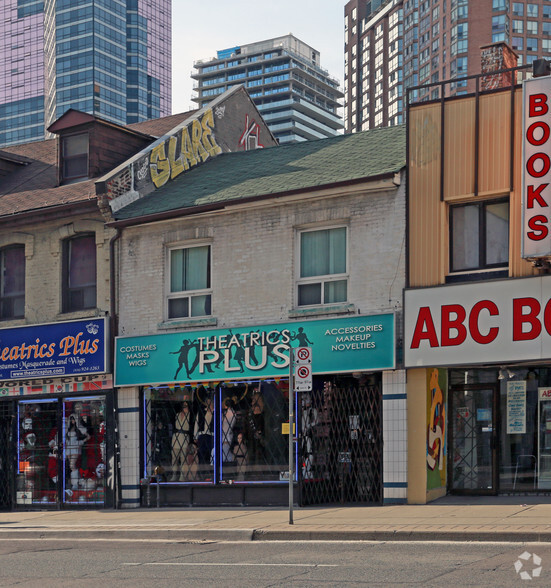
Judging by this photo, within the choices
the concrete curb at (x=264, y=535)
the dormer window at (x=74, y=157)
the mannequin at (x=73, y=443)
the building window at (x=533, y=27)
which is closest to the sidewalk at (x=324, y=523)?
the concrete curb at (x=264, y=535)

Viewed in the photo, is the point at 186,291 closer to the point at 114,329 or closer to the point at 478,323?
the point at 114,329

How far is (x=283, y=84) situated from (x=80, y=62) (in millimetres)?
42804

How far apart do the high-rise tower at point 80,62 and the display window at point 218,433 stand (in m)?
143

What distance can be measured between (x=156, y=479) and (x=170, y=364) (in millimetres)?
2602

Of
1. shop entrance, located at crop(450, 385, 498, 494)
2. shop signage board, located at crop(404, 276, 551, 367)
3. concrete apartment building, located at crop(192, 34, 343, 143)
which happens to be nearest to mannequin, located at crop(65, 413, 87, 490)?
shop signage board, located at crop(404, 276, 551, 367)

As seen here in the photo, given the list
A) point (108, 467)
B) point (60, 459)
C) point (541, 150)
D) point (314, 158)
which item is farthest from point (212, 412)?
point (541, 150)

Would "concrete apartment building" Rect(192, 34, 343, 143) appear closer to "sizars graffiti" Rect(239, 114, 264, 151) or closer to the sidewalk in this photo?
"sizars graffiti" Rect(239, 114, 264, 151)

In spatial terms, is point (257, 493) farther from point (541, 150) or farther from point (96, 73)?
point (96, 73)

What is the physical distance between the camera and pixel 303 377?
15875mm

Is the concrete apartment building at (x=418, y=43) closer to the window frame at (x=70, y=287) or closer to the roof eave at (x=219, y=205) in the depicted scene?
the window frame at (x=70, y=287)

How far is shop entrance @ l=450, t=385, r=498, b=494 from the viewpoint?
59.7 ft

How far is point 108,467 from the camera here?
21969mm

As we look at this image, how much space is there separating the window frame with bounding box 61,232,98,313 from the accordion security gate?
313 centimetres

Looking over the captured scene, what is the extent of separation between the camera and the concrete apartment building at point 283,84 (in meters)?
187
